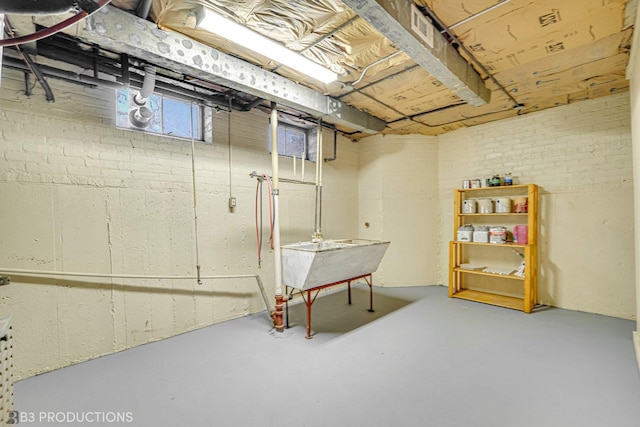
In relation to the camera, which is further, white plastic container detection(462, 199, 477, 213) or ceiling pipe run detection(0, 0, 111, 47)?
white plastic container detection(462, 199, 477, 213)

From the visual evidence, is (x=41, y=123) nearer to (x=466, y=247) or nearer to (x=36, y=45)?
(x=36, y=45)

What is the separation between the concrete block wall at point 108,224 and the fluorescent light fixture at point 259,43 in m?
1.26

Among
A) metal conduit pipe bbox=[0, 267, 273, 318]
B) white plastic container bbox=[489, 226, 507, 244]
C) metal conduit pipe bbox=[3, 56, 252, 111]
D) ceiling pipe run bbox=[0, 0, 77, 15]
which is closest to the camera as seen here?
ceiling pipe run bbox=[0, 0, 77, 15]

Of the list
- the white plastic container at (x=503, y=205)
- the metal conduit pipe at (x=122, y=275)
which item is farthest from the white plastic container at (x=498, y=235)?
the metal conduit pipe at (x=122, y=275)

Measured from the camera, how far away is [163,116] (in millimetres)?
3068

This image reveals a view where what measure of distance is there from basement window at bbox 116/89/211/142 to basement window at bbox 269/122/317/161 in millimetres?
1185

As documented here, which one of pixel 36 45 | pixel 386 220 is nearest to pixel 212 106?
pixel 36 45

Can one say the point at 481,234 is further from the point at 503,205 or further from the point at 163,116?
the point at 163,116

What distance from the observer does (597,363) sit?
238 centimetres

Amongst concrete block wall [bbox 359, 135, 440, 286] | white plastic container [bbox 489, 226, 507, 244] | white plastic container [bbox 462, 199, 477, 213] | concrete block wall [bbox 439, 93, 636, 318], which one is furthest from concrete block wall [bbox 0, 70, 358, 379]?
concrete block wall [bbox 439, 93, 636, 318]

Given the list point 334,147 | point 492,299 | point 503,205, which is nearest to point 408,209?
point 503,205

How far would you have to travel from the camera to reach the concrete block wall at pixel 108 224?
Result: 222cm

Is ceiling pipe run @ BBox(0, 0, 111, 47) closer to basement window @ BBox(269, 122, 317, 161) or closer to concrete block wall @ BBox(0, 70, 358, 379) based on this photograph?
concrete block wall @ BBox(0, 70, 358, 379)

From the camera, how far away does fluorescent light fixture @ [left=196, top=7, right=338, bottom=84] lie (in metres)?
Result: 1.97
